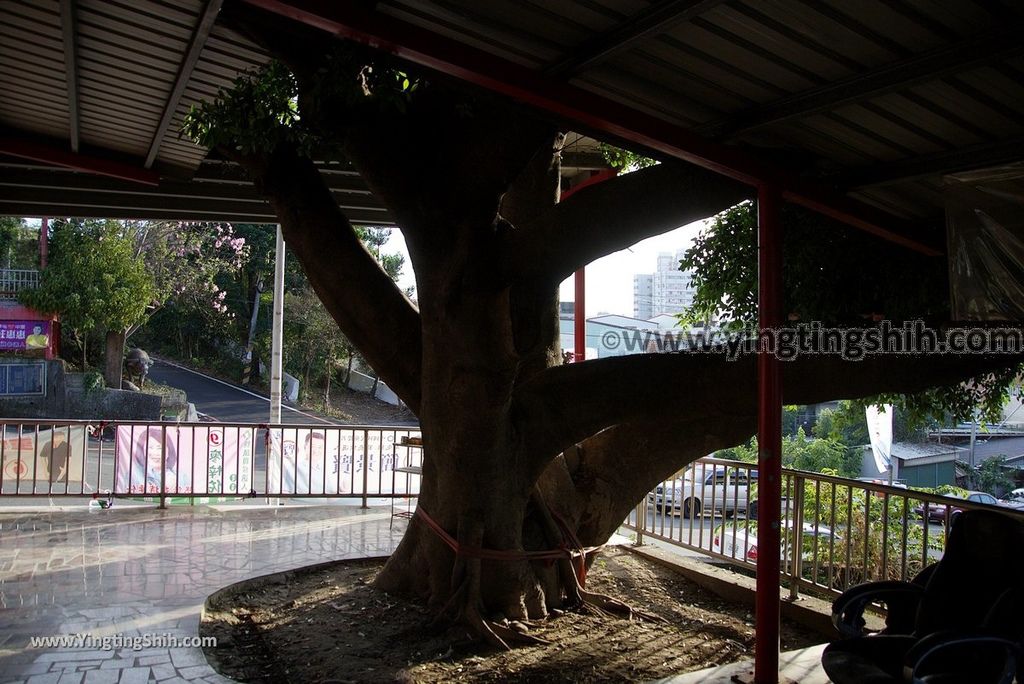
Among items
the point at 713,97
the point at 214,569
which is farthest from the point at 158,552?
the point at 713,97

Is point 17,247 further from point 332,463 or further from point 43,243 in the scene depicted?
point 332,463

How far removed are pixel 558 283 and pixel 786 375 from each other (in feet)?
5.34

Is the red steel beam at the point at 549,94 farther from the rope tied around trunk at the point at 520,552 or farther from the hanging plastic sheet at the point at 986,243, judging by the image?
the rope tied around trunk at the point at 520,552

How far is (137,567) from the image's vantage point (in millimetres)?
7312

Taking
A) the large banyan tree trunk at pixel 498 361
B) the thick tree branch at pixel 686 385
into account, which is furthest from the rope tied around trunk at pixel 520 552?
the thick tree branch at pixel 686 385

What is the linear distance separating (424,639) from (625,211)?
326 centimetres

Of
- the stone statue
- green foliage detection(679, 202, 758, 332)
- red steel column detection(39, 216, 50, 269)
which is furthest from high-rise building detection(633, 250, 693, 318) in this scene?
green foliage detection(679, 202, 758, 332)

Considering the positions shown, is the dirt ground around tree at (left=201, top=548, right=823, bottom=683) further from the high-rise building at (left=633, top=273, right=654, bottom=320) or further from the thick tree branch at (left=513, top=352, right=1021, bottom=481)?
the high-rise building at (left=633, top=273, right=654, bottom=320)

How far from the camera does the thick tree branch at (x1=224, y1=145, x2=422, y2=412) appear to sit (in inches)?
243

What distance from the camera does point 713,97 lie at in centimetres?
433

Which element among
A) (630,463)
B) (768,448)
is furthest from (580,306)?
(768,448)

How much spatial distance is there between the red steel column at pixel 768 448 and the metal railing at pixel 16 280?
2687 centimetres

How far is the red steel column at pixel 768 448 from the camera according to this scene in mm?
4707

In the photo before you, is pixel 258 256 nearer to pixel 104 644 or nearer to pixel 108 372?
pixel 108 372
